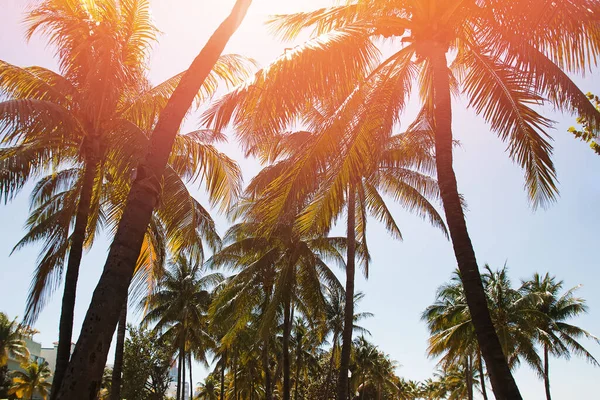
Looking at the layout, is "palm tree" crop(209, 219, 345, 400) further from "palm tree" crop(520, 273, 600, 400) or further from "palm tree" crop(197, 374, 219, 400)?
"palm tree" crop(197, 374, 219, 400)

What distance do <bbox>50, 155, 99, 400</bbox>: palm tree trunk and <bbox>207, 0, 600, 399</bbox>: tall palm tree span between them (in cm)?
362

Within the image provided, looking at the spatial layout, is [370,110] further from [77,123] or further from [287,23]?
[77,123]

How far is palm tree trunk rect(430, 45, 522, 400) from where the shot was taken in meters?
6.00

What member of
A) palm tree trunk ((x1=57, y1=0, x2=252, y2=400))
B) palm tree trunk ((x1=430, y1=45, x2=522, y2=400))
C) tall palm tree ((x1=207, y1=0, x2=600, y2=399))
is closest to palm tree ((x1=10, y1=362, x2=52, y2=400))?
tall palm tree ((x1=207, y1=0, x2=600, y2=399))

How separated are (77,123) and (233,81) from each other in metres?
3.24

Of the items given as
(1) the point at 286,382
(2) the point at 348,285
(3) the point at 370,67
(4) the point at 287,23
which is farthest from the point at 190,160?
(1) the point at 286,382

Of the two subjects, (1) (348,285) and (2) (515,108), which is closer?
(2) (515,108)

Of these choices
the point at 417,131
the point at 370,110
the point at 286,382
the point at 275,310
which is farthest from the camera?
the point at 286,382

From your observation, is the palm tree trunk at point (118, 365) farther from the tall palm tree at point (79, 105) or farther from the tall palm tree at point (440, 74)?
the tall palm tree at point (440, 74)

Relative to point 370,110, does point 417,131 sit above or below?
above

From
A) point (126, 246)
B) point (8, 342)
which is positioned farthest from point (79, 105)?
point (8, 342)

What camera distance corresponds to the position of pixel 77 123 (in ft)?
31.9

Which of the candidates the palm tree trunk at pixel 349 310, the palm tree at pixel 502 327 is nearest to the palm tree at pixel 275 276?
the palm tree trunk at pixel 349 310

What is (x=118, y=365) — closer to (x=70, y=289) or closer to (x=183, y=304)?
(x=70, y=289)
